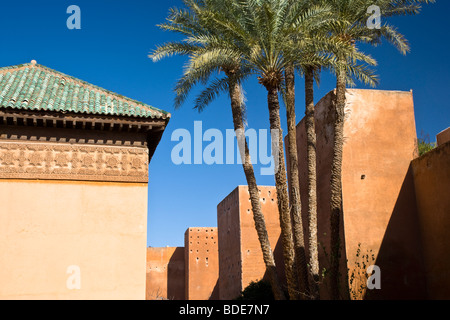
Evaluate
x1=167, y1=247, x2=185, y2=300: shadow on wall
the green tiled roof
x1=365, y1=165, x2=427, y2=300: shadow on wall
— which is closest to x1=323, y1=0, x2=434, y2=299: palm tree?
x1=365, y1=165, x2=427, y2=300: shadow on wall

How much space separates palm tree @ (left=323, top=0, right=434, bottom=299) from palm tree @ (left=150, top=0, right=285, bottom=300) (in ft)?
5.72

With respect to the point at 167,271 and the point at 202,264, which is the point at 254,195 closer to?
the point at 202,264

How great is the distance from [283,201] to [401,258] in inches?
199

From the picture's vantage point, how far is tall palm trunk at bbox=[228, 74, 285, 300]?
14.0 meters

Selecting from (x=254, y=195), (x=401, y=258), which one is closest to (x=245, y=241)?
(x=401, y=258)

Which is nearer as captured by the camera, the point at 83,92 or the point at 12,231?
the point at 12,231

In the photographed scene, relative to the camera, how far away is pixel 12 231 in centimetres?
1103

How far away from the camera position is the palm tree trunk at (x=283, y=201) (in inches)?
534

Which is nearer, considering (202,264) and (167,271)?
(202,264)

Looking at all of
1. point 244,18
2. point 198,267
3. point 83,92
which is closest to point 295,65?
point 244,18

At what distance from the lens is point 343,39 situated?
14773mm

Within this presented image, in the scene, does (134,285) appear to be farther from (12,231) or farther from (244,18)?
(244,18)

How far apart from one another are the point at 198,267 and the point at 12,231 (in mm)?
22645
